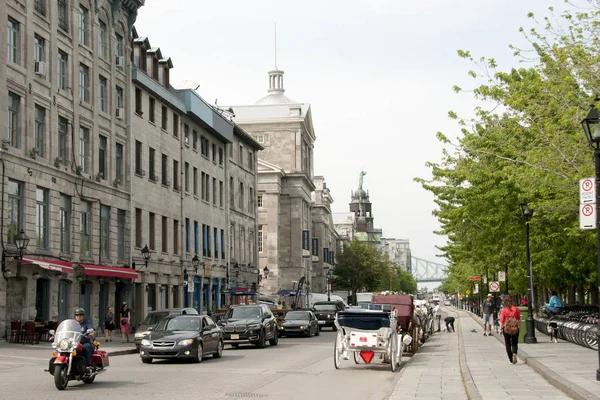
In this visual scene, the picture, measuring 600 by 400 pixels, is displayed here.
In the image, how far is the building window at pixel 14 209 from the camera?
34.6 m

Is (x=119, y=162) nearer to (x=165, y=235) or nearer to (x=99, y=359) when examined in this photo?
(x=165, y=235)

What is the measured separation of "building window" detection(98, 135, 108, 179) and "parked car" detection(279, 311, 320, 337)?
11722 millimetres

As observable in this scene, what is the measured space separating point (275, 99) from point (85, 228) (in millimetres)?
81972

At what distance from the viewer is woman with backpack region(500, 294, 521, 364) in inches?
894

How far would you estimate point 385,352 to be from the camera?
22719mm

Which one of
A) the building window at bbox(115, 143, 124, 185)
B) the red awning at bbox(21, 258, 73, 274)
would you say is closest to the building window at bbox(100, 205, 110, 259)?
the building window at bbox(115, 143, 124, 185)

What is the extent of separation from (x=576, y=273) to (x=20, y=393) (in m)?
31.2

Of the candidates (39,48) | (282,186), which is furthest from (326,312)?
(282,186)

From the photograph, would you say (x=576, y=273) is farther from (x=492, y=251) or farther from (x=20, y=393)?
(x=20, y=393)

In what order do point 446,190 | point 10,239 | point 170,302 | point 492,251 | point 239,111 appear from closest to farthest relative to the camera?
point 10,239
point 446,190
point 492,251
point 170,302
point 239,111

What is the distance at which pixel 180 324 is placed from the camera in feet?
86.0

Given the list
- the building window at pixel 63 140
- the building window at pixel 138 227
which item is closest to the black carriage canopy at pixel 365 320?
the building window at pixel 63 140

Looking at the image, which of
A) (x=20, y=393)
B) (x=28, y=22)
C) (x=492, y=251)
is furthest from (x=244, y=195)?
(x=20, y=393)

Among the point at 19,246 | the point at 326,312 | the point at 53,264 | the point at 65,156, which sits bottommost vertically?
the point at 326,312
